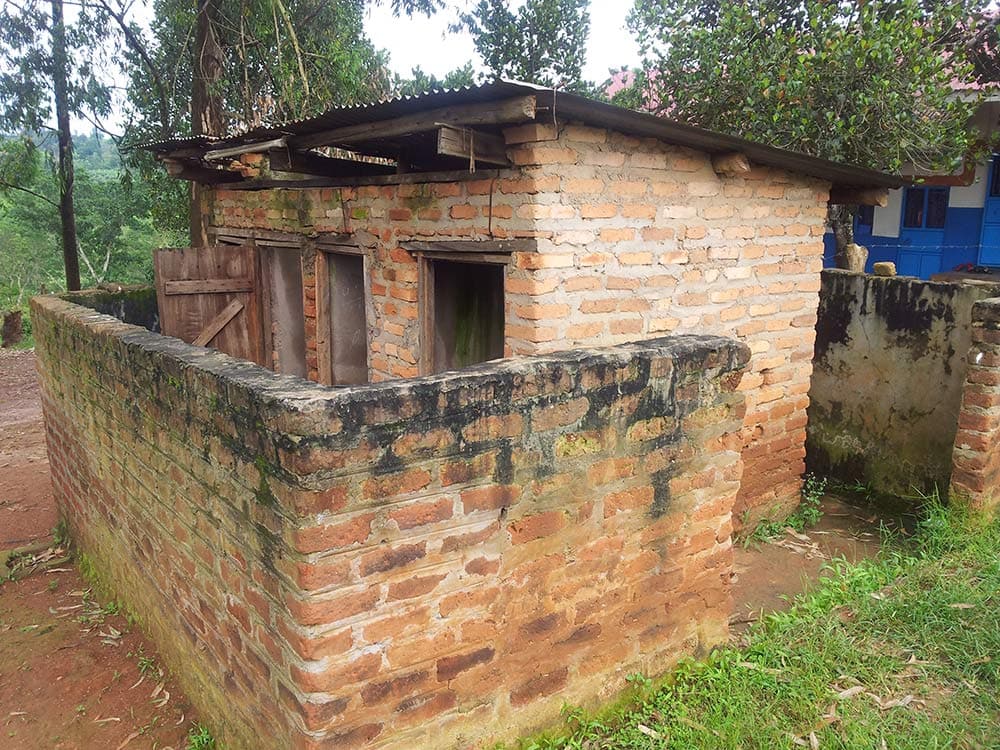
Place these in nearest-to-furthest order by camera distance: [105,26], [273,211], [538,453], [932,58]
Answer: [538,453] < [273,211] < [932,58] < [105,26]

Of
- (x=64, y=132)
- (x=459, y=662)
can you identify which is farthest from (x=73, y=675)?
(x=64, y=132)

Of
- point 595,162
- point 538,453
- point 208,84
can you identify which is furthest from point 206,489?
point 208,84

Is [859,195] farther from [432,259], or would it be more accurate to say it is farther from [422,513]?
[422,513]

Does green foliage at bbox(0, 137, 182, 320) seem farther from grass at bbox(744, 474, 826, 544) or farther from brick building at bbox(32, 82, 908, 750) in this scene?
grass at bbox(744, 474, 826, 544)

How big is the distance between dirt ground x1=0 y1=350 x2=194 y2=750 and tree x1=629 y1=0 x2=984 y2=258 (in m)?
8.39

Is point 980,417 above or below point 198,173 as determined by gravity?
below

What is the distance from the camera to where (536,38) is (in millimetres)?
14008

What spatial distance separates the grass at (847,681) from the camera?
2977mm

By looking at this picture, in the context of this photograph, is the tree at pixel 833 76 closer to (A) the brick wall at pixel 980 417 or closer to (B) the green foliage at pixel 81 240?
(A) the brick wall at pixel 980 417

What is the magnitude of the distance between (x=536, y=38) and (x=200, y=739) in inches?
532

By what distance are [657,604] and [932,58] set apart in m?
8.01

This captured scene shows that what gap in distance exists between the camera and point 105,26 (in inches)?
511

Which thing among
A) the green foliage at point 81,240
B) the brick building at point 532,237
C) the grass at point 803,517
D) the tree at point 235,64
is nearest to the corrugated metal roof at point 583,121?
the brick building at point 532,237

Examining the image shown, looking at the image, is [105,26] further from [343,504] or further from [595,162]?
[343,504]
